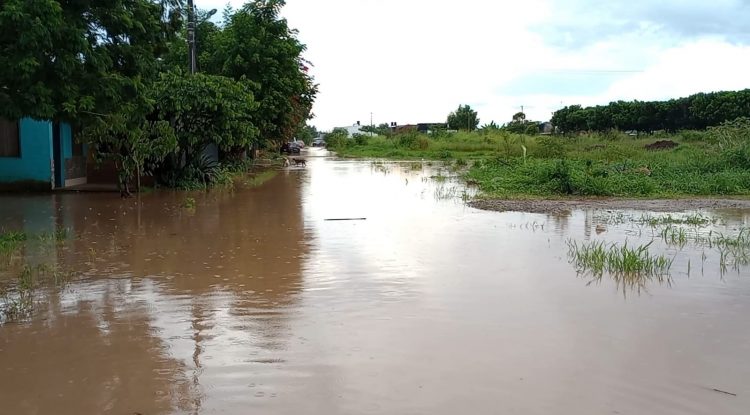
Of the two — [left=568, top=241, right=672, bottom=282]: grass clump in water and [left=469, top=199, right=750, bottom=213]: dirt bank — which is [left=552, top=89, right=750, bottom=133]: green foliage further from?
[left=568, top=241, right=672, bottom=282]: grass clump in water

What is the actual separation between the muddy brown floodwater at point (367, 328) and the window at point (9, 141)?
779 centimetres

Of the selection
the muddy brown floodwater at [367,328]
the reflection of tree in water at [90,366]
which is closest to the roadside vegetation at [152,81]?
the muddy brown floodwater at [367,328]

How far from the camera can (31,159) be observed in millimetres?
17484

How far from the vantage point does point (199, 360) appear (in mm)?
5098

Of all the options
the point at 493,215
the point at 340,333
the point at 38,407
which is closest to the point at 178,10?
the point at 493,215

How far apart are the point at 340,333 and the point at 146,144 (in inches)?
498

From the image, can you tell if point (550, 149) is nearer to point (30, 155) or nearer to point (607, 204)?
point (607, 204)

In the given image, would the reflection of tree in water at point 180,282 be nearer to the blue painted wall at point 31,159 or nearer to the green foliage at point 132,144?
the green foliage at point 132,144

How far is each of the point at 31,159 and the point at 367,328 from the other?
1507cm

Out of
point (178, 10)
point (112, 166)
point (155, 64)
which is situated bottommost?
point (112, 166)

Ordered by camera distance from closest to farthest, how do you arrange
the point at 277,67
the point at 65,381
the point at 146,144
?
the point at 65,381 < the point at 146,144 < the point at 277,67

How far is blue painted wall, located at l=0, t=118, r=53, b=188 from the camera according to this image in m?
17.3

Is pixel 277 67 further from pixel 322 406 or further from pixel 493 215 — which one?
pixel 322 406

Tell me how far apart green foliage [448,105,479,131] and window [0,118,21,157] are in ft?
250
